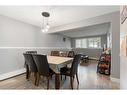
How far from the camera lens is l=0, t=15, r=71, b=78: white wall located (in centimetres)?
346

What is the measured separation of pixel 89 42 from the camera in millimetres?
8102

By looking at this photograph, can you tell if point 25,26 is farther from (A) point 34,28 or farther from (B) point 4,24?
(B) point 4,24

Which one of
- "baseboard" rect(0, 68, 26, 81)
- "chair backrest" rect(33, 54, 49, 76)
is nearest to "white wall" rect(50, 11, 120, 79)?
"chair backrest" rect(33, 54, 49, 76)

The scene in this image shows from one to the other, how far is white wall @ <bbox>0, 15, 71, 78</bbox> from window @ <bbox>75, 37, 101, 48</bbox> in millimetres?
4031

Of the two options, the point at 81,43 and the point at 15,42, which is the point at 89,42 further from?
the point at 15,42

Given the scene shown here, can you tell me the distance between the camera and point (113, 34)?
3092mm

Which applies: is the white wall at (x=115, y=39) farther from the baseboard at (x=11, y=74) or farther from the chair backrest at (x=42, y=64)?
the baseboard at (x=11, y=74)

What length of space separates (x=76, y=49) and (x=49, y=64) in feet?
20.2

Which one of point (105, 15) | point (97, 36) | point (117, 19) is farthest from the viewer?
point (97, 36)

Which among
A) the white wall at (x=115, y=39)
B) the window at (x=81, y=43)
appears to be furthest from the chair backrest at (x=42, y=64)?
the window at (x=81, y=43)

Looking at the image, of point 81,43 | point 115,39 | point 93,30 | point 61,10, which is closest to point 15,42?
point 61,10

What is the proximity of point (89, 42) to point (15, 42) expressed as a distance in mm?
5739
